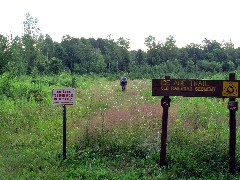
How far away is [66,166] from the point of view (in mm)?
8516

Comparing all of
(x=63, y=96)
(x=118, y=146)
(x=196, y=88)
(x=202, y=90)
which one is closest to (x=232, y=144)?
(x=202, y=90)

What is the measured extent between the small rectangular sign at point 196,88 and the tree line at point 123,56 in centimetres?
4121

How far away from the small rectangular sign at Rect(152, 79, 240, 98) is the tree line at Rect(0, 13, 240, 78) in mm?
41214

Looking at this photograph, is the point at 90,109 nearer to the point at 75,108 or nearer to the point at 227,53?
the point at 75,108

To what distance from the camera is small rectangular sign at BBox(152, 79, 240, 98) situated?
861 cm

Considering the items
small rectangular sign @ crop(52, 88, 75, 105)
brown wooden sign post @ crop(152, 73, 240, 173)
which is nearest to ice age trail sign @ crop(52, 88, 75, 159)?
small rectangular sign @ crop(52, 88, 75, 105)

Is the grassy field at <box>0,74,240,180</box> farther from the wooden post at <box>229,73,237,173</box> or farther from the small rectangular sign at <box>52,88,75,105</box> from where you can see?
the small rectangular sign at <box>52,88,75,105</box>

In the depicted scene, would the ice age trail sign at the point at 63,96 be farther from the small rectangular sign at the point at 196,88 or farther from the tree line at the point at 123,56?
the tree line at the point at 123,56

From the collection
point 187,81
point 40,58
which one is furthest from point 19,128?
point 40,58

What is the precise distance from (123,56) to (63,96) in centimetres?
6599

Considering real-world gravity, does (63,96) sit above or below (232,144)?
above

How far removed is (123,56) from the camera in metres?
74.8

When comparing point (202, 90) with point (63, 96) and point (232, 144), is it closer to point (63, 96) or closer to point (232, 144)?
point (232, 144)

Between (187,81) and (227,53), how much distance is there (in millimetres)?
82944
